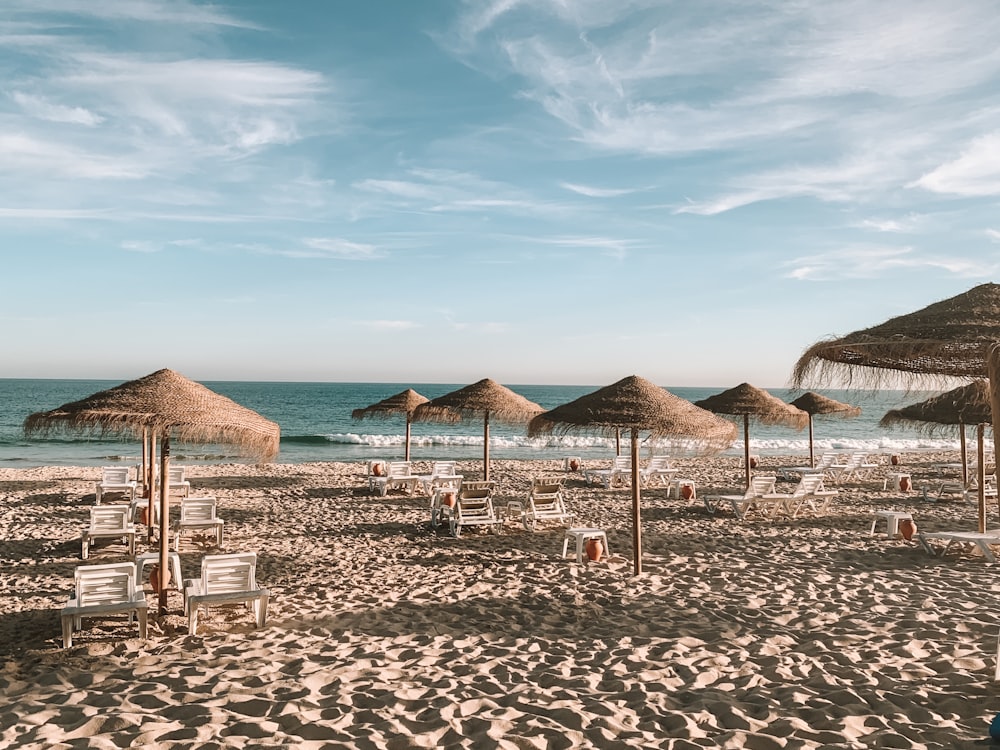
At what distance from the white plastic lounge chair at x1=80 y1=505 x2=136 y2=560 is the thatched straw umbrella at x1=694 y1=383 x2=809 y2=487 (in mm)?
9971

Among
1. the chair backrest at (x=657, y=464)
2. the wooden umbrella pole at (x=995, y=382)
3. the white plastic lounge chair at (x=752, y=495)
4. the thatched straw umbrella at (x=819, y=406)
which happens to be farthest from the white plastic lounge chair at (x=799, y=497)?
the wooden umbrella pole at (x=995, y=382)

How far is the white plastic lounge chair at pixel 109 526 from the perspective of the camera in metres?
8.63

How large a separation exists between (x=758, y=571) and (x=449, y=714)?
16.0ft

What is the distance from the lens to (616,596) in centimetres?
688

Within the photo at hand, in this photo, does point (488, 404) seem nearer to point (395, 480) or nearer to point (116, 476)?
point (395, 480)

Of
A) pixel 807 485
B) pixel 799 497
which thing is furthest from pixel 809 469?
pixel 799 497

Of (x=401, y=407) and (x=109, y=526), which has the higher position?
(x=401, y=407)

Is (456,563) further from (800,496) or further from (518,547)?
(800,496)

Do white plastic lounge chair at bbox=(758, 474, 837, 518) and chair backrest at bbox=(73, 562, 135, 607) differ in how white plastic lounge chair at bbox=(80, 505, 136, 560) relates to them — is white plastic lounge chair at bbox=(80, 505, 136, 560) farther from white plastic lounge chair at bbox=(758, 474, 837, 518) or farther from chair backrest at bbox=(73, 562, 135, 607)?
white plastic lounge chair at bbox=(758, 474, 837, 518)

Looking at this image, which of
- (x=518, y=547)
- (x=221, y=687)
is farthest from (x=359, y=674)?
(x=518, y=547)

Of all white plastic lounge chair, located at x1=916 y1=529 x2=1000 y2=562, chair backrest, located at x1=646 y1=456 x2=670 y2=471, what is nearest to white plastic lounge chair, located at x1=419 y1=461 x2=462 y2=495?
chair backrest, located at x1=646 y1=456 x2=670 y2=471

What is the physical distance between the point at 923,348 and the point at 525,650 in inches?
140

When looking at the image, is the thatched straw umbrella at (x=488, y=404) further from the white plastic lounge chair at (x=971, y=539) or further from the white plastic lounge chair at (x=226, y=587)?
the white plastic lounge chair at (x=226, y=587)

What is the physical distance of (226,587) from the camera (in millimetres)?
5871
